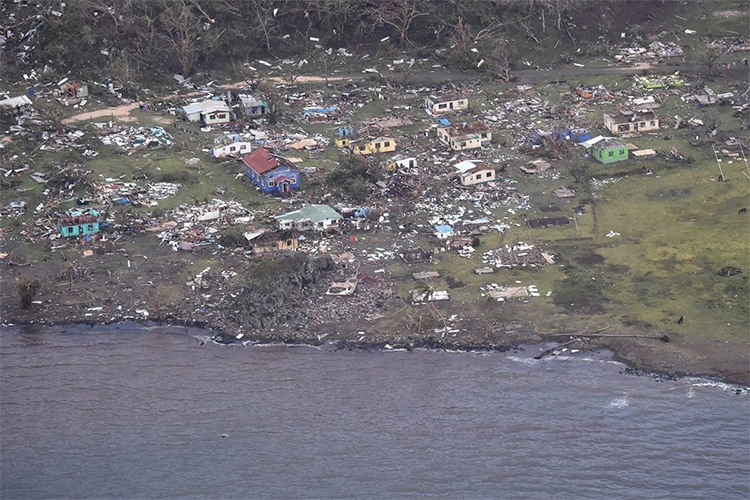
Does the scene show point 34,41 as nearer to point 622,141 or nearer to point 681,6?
A: point 622,141

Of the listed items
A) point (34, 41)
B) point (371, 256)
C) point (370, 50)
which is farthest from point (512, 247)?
point (34, 41)

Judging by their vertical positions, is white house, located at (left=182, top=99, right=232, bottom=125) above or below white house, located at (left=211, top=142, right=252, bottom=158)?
above

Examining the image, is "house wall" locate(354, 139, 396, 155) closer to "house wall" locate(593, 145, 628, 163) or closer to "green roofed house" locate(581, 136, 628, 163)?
"green roofed house" locate(581, 136, 628, 163)

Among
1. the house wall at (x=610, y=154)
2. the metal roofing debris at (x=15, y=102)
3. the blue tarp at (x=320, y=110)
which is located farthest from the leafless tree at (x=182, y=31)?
the house wall at (x=610, y=154)

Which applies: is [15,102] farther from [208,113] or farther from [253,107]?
[253,107]

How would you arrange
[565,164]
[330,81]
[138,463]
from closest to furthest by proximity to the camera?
[138,463]
[565,164]
[330,81]

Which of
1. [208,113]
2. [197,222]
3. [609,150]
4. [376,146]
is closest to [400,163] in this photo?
[376,146]

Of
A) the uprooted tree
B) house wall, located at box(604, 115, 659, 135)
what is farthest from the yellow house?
the uprooted tree
